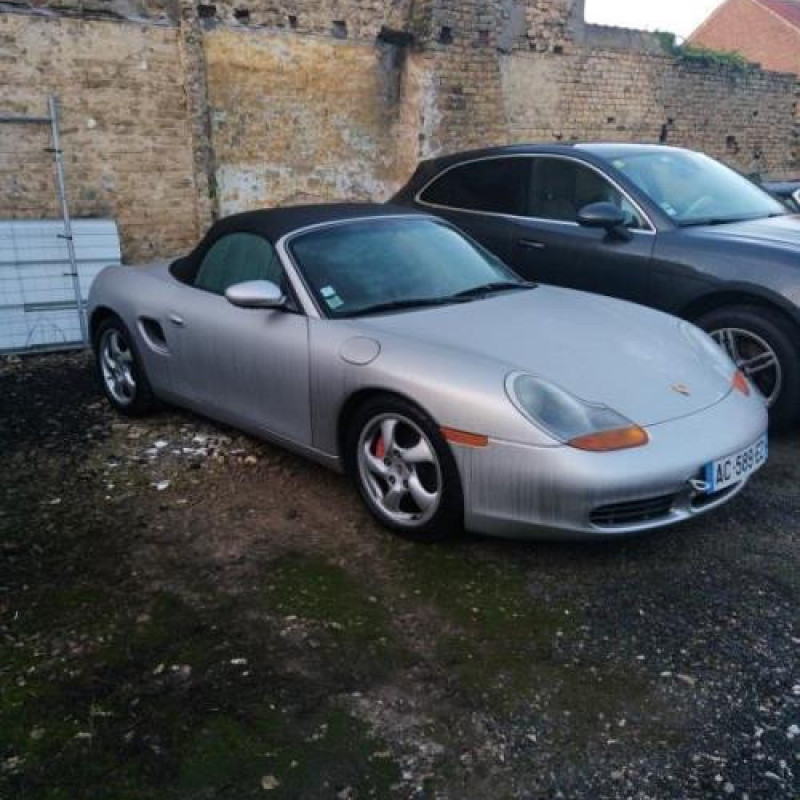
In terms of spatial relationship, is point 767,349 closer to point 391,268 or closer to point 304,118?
point 391,268

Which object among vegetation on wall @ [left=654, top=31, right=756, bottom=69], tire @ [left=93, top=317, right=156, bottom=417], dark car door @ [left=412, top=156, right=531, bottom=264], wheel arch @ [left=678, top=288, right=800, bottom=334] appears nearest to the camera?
wheel arch @ [left=678, top=288, right=800, bottom=334]

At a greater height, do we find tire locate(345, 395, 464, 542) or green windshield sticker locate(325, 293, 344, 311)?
green windshield sticker locate(325, 293, 344, 311)

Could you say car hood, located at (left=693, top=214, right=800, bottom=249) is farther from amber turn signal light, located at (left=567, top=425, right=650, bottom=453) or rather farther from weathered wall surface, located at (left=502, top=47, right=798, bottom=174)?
weathered wall surface, located at (left=502, top=47, right=798, bottom=174)

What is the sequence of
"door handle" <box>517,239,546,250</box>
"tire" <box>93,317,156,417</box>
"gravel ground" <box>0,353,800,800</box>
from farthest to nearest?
"door handle" <box>517,239,546,250</box> → "tire" <box>93,317,156,417</box> → "gravel ground" <box>0,353,800,800</box>

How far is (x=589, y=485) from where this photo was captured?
2949mm

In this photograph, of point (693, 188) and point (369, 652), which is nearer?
point (369, 652)

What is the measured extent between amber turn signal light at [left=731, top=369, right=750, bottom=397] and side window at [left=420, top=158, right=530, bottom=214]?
2426 millimetres

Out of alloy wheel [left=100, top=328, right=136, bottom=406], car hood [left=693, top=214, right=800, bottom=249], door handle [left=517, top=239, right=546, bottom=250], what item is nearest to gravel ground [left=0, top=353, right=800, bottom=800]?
alloy wheel [left=100, top=328, right=136, bottom=406]

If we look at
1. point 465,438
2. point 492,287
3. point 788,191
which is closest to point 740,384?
point 492,287

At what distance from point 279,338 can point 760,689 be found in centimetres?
248

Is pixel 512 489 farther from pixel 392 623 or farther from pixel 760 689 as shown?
pixel 760 689

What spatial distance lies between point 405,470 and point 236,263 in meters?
1.66

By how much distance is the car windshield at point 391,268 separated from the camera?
12.6 ft

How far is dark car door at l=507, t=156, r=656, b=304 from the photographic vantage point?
505 centimetres
